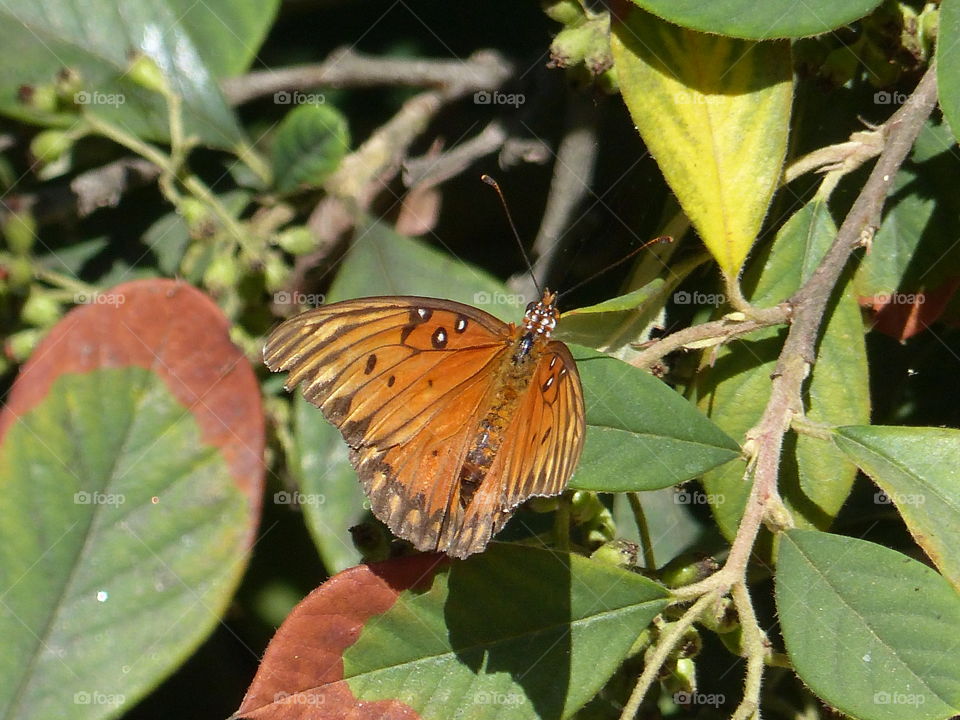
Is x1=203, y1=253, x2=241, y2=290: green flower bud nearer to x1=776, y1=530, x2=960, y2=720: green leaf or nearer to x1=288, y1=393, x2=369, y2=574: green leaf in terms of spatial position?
x1=288, y1=393, x2=369, y2=574: green leaf

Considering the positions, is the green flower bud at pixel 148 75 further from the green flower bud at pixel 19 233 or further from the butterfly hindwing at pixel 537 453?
the butterfly hindwing at pixel 537 453

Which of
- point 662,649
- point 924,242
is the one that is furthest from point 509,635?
point 924,242

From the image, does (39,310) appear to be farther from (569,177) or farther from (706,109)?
(706,109)

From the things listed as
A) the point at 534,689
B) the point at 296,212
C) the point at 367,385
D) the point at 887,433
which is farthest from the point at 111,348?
the point at 887,433

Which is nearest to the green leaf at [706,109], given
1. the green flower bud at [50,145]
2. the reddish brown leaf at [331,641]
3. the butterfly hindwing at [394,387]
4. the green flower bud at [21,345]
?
the butterfly hindwing at [394,387]

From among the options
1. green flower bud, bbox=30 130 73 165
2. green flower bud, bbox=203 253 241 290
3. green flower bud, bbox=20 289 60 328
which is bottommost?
green flower bud, bbox=203 253 241 290

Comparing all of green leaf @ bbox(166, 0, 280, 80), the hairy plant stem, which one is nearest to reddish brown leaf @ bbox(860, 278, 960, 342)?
the hairy plant stem
